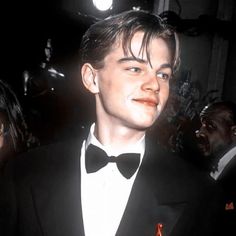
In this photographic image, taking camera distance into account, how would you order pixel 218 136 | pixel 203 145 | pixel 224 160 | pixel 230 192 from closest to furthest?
1. pixel 230 192
2. pixel 224 160
3. pixel 218 136
4. pixel 203 145

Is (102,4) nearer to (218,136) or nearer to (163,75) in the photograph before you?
(218,136)

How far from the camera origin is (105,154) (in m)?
2.14

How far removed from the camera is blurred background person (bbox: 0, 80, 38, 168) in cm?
281

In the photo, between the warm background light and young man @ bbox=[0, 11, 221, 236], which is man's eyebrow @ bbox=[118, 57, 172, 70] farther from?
the warm background light

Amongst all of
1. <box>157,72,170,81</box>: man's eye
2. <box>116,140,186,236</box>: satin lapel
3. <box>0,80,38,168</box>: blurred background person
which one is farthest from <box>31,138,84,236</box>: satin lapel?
<box>0,80,38,168</box>: blurred background person

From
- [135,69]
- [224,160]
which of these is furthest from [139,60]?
[224,160]

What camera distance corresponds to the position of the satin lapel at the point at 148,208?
2.02 metres

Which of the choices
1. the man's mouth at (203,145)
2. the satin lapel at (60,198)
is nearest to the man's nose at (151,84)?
the satin lapel at (60,198)

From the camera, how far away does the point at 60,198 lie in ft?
6.96

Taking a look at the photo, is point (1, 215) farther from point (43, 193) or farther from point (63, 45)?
point (63, 45)

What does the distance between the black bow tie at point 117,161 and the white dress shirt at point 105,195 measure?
0.05 metres

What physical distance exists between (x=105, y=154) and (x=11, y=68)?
9252 millimetres

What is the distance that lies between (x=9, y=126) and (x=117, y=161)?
109 cm

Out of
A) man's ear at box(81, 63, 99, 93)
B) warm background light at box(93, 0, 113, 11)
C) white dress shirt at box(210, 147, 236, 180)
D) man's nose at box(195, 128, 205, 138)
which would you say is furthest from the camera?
warm background light at box(93, 0, 113, 11)
